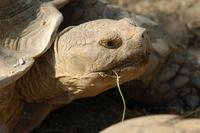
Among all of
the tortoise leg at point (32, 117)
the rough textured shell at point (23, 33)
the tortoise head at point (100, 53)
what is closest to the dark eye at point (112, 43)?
the tortoise head at point (100, 53)

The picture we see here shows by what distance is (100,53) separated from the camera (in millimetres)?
2949

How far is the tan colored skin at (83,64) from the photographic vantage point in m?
2.94

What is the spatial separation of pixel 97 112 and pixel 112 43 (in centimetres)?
79

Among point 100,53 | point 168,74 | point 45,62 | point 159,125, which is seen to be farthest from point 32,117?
point 159,125

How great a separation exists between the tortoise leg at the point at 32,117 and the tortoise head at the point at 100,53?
0.94ft

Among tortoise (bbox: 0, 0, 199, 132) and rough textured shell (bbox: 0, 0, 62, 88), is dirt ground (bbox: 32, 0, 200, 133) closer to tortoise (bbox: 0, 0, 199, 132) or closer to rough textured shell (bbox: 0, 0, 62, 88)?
tortoise (bbox: 0, 0, 199, 132)

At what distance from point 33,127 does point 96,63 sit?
1.92ft

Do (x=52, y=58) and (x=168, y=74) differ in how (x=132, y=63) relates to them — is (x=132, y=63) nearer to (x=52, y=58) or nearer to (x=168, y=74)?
(x=52, y=58)

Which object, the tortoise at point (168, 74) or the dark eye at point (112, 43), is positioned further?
the tortoise at point (168, 74)

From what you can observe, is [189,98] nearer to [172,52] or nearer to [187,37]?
[172,52]

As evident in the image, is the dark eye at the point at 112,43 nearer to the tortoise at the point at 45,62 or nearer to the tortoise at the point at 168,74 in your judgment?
the tortoise at the point at 45,62

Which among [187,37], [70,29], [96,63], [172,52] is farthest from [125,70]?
[187,37]

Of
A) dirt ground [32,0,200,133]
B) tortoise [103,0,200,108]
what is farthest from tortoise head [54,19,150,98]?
tortoise [103,0,200,108]

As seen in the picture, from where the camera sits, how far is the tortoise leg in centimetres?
333
